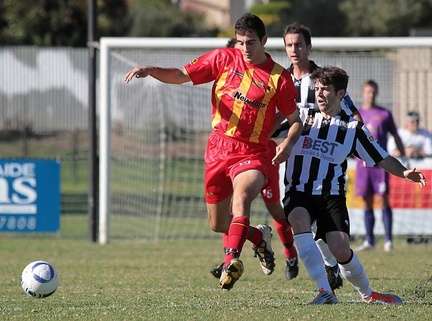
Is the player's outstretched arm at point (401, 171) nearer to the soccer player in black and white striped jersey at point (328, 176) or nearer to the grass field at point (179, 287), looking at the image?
the soccer player in black and white striped jersey at point (328, 176)

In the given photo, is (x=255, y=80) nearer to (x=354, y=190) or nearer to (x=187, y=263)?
(x=187, y=263)

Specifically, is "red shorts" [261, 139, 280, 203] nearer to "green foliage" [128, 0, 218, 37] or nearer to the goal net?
the goal net

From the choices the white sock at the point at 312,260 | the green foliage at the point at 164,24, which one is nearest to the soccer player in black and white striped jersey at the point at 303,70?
the white sock at the point at 312,260

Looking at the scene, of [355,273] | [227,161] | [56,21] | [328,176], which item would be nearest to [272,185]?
[227,161]

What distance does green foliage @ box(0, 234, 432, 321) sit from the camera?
6.71 m

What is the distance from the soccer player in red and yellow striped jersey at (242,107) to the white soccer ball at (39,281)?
59.0 inches

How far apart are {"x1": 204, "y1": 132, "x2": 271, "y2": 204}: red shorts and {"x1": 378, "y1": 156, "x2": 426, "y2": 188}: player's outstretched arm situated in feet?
3.19

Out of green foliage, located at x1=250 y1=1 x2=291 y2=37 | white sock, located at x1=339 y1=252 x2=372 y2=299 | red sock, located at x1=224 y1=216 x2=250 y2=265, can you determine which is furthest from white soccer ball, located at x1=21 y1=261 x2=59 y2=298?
green foliage, located at x1=250 y1=1 x2=291 y2=37

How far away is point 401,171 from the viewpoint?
24.3 feet

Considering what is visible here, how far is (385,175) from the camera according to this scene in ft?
43.0

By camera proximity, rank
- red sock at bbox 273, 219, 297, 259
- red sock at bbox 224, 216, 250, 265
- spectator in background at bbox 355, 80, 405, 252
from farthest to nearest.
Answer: spectator in background at bbox 355, 80, 405, 252 → red sock at bbox 273, 219, 297, 259 → red sock at bbox 224, 216, 250, 265

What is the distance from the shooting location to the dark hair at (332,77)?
24.6 ft

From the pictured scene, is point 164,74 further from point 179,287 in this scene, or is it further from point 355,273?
point 355,273

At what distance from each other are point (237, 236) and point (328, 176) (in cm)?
89
